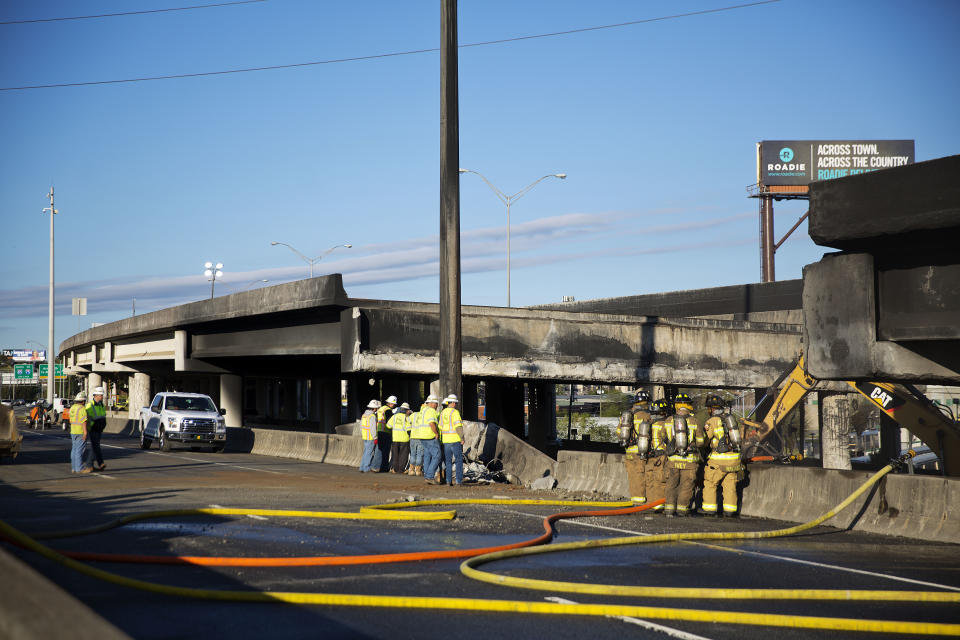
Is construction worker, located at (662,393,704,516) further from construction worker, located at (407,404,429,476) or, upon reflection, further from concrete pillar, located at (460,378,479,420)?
concrete pillar, located at (460,378,479,420)

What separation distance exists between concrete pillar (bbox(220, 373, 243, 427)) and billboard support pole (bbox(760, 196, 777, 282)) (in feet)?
149

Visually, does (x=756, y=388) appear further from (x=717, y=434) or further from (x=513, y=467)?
(x=717, y=434)

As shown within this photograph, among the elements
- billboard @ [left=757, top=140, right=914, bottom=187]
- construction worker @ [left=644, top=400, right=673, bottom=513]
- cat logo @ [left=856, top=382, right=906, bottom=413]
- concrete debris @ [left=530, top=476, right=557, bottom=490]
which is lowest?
concrete debris @ [left=530, top=476, right=557, bottom=490]

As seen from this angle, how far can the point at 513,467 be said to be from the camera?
22609mm

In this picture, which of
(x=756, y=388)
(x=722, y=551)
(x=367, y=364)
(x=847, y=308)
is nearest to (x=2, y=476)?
(x=367, y=364)

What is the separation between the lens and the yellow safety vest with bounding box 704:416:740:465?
14.5 meters

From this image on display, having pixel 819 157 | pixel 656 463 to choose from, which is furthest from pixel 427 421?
pixel 819 157

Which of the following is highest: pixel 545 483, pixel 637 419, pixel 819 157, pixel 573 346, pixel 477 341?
pixel 819 157

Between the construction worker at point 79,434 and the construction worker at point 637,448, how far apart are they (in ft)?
41.9

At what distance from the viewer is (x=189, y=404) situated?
34312 millimetres

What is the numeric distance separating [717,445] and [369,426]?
11.5 m

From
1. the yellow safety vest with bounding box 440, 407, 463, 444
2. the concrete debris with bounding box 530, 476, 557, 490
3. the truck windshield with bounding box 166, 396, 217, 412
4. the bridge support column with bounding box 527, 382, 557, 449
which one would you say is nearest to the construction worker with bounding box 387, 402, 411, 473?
the yellow safety vest with bounding box 440, 407, 463, 444

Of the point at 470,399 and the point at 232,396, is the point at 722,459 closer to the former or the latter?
the point at 470,399

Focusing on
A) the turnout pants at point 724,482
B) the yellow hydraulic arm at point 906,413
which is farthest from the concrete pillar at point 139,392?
the turnout pants at point 724,482
